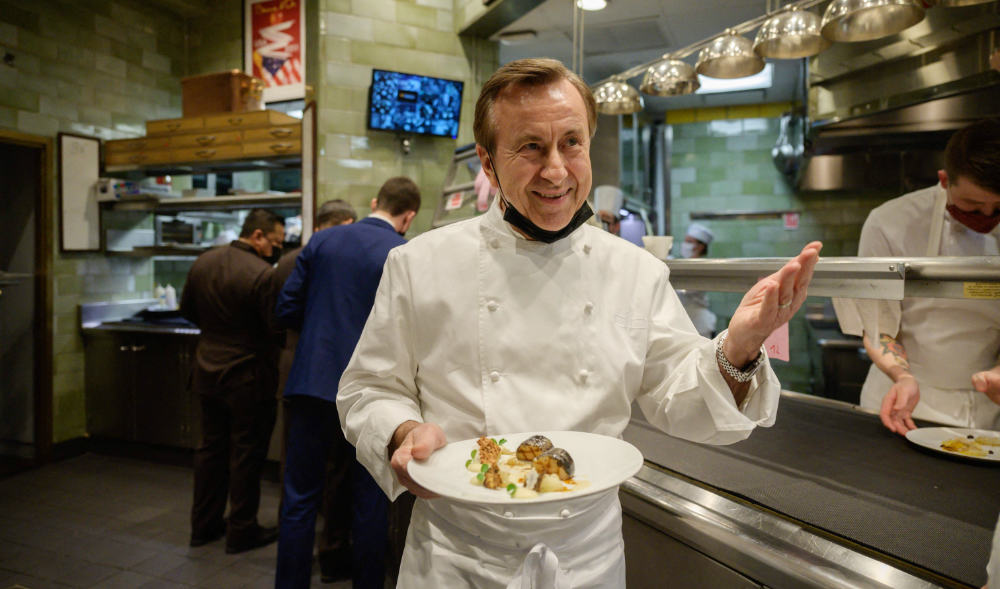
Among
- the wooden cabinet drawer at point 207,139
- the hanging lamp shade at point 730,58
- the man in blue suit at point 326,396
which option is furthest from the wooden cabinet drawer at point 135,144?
the hanging lamp shade at point 730,58

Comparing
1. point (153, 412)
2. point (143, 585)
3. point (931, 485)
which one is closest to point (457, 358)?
point (931, 485)

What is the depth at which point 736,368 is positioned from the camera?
1.10m

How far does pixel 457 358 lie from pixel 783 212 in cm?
689

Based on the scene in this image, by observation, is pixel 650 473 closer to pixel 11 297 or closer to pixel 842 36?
pixel 842 36

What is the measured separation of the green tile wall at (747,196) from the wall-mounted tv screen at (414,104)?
3.78m

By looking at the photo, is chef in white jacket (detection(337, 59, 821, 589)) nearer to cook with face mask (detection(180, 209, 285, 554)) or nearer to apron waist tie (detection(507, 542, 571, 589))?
apron waist tie (detection(507, 542, 571, 589))

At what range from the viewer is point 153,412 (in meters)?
4.80

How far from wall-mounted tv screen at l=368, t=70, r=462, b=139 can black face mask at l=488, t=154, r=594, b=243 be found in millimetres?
3690

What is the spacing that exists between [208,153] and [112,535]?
113 inches

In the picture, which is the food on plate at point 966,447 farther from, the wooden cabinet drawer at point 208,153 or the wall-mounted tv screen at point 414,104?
the wooden cabinet drawer at point 208,153

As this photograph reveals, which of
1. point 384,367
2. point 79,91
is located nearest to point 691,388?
point 384,367

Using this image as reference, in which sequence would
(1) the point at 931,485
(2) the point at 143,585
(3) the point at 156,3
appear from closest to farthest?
1. (1) the point at 931,485
2. (2) the point at 143,585
3. (3) the point at 156,3

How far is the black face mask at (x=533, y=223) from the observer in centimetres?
125

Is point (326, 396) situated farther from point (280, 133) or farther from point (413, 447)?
point (280, 133)
